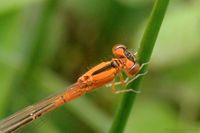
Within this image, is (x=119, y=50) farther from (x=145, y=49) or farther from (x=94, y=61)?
(x=94, y=61)

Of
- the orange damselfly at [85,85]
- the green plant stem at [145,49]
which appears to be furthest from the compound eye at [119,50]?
the green plant stem at [145,49]

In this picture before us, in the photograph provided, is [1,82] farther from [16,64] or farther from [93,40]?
[93,40]

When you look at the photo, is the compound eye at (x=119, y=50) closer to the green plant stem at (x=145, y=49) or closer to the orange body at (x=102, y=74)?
the orange body at (x=102, y=74)

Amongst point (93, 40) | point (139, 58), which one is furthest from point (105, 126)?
point (139, 58)

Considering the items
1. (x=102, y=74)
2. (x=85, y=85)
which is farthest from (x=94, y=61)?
(x=102, y=74)

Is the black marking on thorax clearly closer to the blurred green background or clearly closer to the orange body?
the orange body

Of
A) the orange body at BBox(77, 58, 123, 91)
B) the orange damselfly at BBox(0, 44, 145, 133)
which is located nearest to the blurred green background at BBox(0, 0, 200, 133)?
the orange damselfly at BBox(0, 44, 145, 133)
